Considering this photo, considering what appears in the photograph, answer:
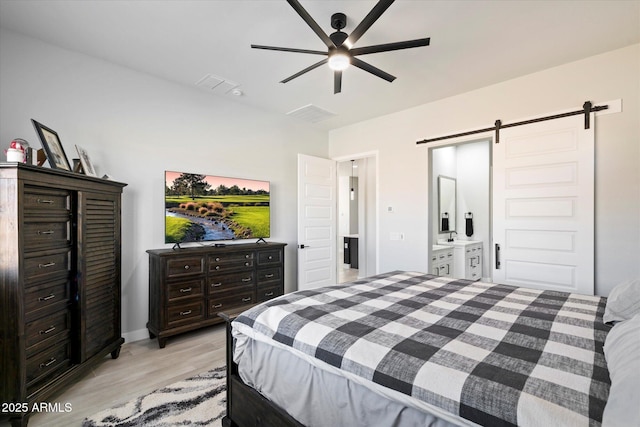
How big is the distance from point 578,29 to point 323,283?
396cm

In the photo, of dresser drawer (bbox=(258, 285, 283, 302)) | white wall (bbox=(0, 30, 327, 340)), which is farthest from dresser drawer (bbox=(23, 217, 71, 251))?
dresser drawer (bbox=(258, 285, 283, 302))

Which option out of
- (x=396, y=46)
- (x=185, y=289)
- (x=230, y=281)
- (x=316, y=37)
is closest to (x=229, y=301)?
(x=230, y=281)

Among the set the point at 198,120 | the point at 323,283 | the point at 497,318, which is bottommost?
the point at 323,283

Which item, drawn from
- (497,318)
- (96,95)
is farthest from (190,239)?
(497,318)

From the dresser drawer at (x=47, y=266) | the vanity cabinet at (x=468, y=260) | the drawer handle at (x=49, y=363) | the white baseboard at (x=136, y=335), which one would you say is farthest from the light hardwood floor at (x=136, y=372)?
the vanity cabinet at (x=468, y=260)

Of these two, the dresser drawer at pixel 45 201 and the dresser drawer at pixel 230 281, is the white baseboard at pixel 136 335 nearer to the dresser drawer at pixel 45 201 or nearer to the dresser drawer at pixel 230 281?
the dresser drawer at pixel 230 281

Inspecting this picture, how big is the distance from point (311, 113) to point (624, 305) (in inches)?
146

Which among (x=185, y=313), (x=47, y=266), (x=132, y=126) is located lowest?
(x=185, y=313)

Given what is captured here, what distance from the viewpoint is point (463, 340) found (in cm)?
125

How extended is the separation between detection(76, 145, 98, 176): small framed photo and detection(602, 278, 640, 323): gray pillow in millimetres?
3650

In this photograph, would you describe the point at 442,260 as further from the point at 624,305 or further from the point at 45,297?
the point at 45,297

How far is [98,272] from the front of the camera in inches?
98.0

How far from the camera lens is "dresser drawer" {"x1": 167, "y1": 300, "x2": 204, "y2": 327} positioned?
2.96 meters

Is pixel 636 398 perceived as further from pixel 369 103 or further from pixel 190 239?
pixel 369 103
